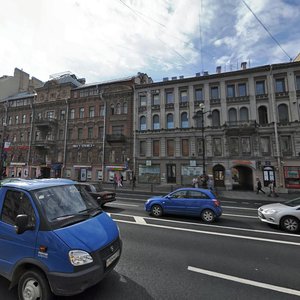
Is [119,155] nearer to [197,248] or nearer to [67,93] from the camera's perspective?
[67,93]

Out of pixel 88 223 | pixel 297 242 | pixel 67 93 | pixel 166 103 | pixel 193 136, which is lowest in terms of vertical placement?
pixel 297 242

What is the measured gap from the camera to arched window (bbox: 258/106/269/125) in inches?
992

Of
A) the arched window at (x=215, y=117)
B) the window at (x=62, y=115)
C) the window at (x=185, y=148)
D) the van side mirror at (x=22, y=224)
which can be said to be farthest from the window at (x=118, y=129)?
the van side mirror at (x=22, y=224)

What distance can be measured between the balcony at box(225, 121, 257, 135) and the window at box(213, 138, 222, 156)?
4.95ft

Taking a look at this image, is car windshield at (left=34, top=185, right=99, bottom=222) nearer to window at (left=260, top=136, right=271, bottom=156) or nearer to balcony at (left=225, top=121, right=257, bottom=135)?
Result: balcony at (left=225, top=121, right=257, bottom=135)

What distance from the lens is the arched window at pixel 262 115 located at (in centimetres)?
2519

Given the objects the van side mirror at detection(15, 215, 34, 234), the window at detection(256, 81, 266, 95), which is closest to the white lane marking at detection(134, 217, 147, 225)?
the van side mirror at detection(15, 215, 34, 234)

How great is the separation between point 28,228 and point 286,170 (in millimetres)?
27443

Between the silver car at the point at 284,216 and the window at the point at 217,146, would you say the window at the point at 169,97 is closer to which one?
the window at the point at 217,146

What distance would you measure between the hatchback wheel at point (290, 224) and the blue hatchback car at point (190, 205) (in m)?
2.51

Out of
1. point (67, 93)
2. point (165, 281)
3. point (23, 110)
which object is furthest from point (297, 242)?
point (23, 110)

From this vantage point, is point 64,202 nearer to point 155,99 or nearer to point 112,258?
point 112,258

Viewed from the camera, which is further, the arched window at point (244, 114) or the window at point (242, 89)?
the window at point (242, 89)

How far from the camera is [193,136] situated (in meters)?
27.3
